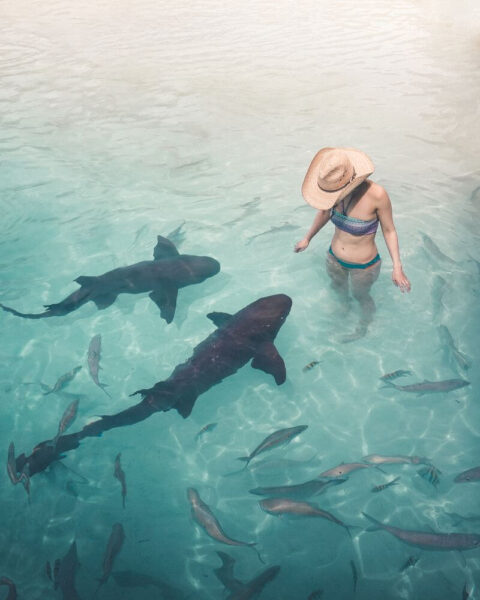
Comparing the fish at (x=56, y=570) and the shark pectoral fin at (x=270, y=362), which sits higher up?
the shark pectoral fin at (x=270, y=362)

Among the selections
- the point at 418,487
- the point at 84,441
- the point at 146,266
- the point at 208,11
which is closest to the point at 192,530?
the point at 84,441

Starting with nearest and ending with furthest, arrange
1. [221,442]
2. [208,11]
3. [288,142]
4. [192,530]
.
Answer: [192,530] < [221,442] < [288,142] < [208,11]

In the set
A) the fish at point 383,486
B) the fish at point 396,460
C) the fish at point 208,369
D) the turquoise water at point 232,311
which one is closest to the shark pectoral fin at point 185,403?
the fish at point 208,369

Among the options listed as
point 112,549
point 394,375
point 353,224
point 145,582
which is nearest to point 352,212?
point 353,224

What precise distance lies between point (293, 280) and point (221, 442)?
3.53 m

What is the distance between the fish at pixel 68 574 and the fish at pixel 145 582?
0.44 meters

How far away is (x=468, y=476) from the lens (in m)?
4.69

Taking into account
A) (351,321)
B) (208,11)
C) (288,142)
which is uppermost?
(208,11)

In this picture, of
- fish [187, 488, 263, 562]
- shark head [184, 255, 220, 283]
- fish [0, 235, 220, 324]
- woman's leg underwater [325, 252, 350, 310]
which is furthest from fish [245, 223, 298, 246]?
fish [187, 488, 263, 562]

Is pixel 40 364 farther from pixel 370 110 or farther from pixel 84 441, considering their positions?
pixel 370 110

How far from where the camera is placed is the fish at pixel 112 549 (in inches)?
171

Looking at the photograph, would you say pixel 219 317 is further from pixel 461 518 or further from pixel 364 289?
pixel 461 518

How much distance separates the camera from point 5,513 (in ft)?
16.5

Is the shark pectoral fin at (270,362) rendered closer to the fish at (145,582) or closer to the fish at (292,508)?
the fish at (292,508)
